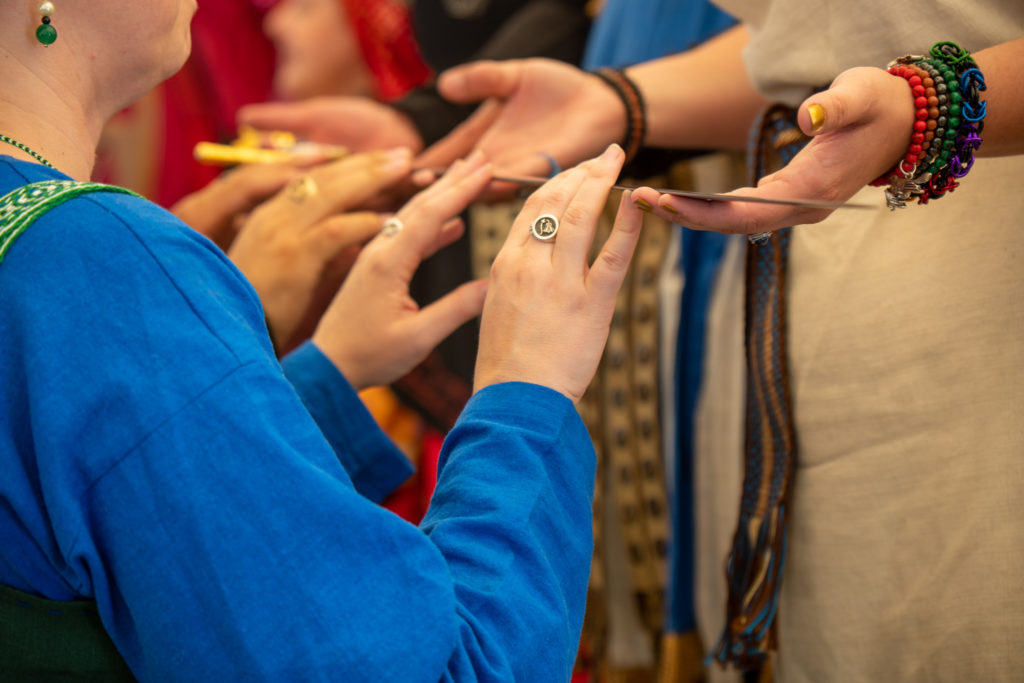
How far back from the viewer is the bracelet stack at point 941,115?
573 mm

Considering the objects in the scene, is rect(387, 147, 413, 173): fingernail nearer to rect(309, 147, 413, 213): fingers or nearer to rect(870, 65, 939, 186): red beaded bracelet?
rect(309, 147, 413, 213): fingers

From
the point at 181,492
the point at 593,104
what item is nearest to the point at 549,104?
the point at 593,104

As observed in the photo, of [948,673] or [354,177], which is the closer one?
[948,673]

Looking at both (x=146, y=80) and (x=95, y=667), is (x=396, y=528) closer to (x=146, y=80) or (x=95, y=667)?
(x=95, y=667)

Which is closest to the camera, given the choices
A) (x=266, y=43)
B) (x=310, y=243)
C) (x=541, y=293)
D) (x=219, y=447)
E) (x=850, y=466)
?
(x=219, y=447)

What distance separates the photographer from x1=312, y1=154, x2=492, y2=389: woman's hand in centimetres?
79

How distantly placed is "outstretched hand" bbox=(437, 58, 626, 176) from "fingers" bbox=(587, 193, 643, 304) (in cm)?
32

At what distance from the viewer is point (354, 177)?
0.97 m

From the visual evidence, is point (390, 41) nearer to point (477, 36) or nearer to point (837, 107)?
point (477, 36)

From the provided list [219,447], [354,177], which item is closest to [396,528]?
[219,447]

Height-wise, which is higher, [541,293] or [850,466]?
[541,293]

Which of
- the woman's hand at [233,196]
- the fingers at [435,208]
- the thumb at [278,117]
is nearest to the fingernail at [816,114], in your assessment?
the fingers at [435,208]

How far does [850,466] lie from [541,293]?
33cm

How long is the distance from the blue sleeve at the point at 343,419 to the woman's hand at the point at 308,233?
0.51 feet
